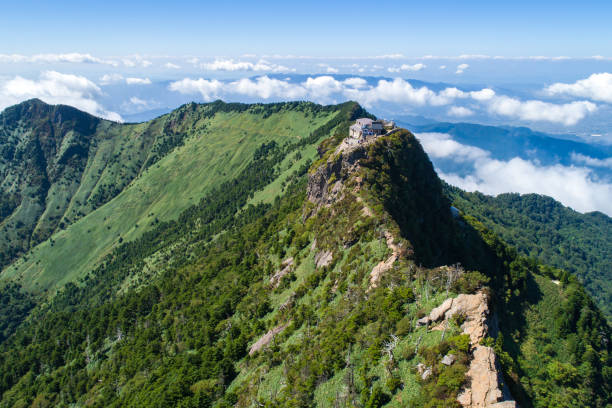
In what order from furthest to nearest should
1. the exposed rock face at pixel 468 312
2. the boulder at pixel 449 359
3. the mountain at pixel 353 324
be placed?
the mountain at pixel 353 324 → the exposed rock face at pixel 468 312 → the boulder at pixel 449 359

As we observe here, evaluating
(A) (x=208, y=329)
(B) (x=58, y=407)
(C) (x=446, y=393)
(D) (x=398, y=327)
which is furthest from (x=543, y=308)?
(B) (x=58, y=407)

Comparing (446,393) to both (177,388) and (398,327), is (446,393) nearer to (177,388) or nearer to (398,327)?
(398,327)

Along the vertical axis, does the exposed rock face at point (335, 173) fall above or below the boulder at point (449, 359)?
above

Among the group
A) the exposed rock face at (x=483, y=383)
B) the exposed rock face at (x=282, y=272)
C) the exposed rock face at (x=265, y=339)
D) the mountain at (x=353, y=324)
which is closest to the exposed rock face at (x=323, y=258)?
the mountain at (x=353, y=324)

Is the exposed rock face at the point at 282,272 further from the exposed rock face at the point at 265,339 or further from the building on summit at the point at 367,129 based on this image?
the building on summit at the point at 367,129

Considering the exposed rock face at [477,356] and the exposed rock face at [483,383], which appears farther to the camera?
the exposed rock face at [477,356]

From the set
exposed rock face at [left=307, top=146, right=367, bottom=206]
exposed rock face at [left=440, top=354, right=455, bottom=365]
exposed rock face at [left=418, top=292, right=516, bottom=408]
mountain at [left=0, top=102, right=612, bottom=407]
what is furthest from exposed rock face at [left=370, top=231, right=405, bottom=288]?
exposed rock face at [left=307, top=146, right=367, bottom=206]
